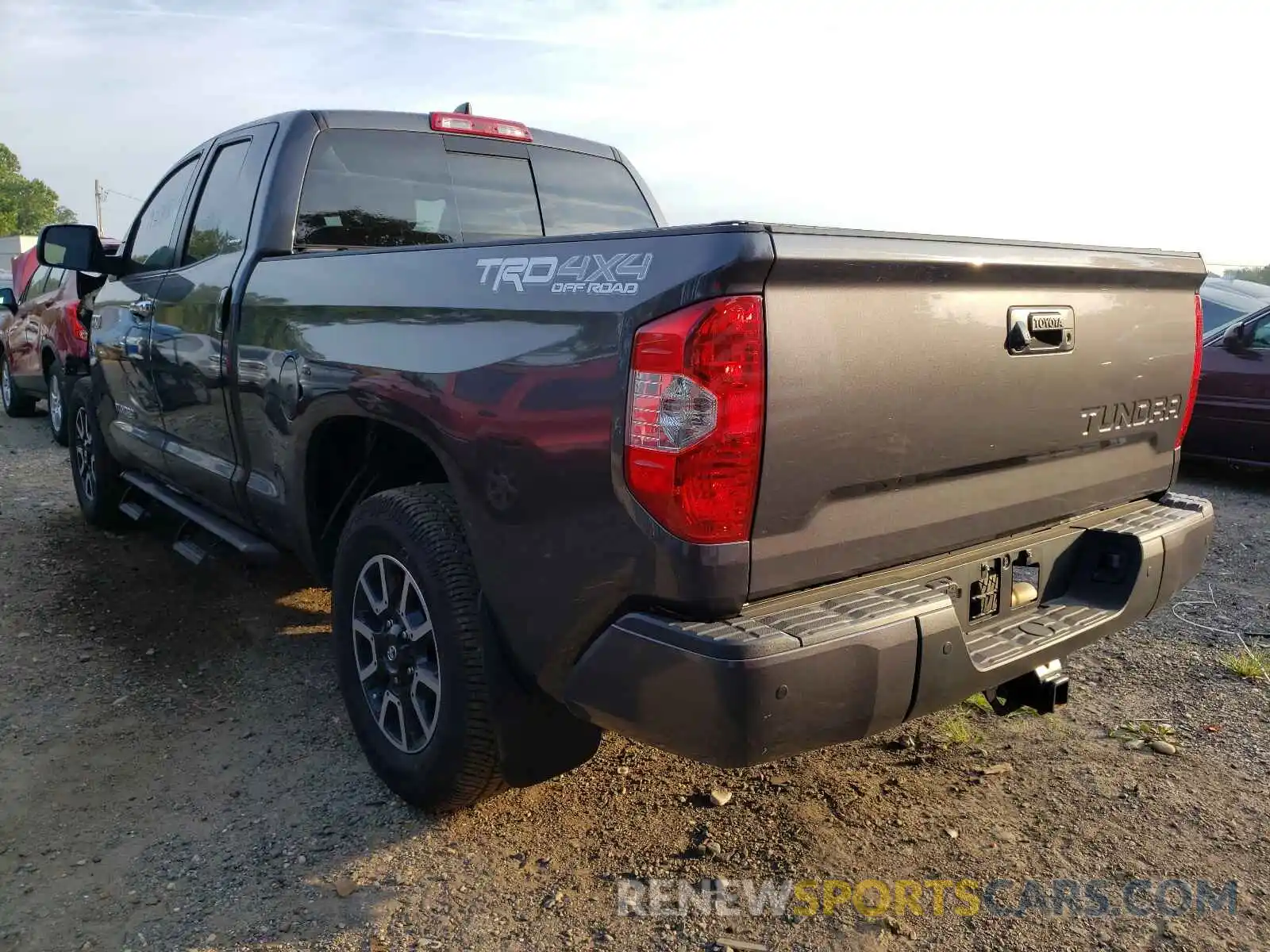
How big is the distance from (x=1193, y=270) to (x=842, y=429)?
1491 mm

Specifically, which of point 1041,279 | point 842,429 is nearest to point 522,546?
point 842,429

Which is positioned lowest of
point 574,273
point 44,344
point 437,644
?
point 437,644

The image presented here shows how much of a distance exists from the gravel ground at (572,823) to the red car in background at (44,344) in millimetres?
3223

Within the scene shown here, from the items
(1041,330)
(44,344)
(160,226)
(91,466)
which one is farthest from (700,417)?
(44,344)

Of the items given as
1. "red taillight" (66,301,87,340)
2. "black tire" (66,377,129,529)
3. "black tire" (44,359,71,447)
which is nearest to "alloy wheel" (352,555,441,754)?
"black tire" (66,377,129,529)

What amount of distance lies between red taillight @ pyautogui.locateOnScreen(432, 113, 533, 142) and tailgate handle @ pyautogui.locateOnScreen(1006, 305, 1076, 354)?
2541mm

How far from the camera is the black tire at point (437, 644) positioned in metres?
2.54

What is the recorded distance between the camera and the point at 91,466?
18.9 feet

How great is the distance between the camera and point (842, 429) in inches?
84.6

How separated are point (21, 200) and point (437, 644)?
9284 cm

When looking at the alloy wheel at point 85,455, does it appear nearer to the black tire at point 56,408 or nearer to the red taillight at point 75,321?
the red taillight at point 75,321

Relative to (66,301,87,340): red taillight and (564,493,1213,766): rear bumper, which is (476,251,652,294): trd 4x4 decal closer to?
(564,493,1213,766): rear bumper

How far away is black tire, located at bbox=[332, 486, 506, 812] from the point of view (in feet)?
8.33

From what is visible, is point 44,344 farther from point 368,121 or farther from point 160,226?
point 368,121
